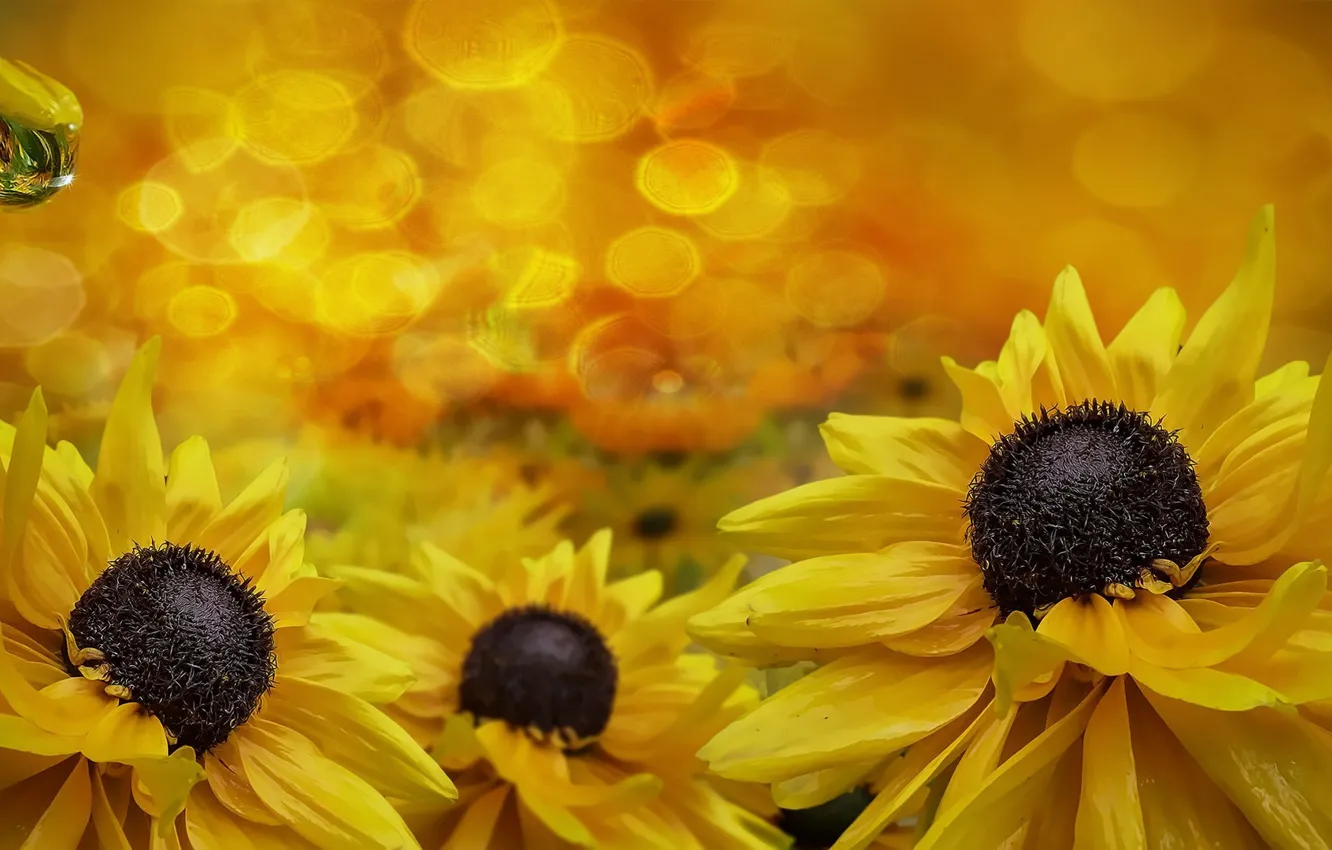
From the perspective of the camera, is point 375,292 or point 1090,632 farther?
point 375,292

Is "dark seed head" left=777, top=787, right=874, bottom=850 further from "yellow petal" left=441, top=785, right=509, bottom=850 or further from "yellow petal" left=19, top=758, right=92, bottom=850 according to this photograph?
"yellow petal" left=19, top=758, right=92, bottom=850

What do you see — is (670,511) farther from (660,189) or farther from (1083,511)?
(1083,511)

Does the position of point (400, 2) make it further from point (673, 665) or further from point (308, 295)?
point (673, 665)

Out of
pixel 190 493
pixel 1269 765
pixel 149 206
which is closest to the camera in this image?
pixel 1269 765

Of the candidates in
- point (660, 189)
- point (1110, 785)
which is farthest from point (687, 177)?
point (1110, 785)

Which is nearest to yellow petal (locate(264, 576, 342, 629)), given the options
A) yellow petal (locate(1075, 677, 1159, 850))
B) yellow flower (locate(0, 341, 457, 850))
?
yellow flower (locate(0, 341, 457, 850))

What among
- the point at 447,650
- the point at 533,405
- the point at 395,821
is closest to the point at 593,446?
the point at 533,405
